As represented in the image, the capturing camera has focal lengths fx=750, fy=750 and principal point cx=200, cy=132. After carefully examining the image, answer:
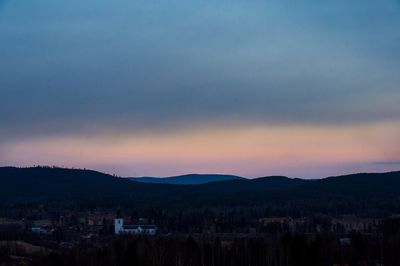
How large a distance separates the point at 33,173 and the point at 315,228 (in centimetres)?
9437

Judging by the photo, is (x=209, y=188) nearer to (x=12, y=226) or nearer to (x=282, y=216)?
(x=282, y=216)

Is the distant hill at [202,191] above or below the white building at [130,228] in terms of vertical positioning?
above

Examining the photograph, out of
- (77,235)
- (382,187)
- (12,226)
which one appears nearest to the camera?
(77,235)

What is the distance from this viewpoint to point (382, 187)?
456 feet

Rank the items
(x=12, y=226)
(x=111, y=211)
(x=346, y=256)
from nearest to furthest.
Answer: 1. (x=346, y=256)
2. (x=12, y=226)
3. (x=111, y=211)

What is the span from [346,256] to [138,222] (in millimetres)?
54093

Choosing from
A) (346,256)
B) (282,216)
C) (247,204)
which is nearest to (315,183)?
(247,204)

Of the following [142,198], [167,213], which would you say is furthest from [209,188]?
[167,213]

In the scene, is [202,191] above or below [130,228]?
above

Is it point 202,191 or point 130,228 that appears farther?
point 202,191

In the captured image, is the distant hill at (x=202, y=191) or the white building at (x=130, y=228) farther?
the distant hill at (x=202, y=191)

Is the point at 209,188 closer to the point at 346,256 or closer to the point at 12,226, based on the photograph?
the point at 12,226

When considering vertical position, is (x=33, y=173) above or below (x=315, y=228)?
above

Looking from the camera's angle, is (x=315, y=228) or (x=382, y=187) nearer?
(x=315, y=228)
